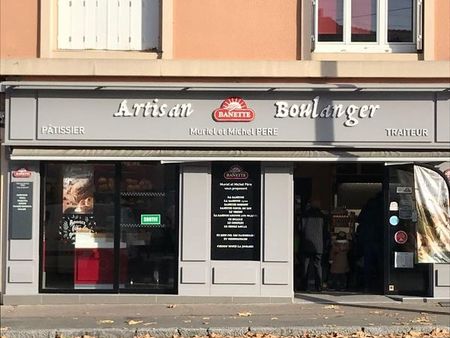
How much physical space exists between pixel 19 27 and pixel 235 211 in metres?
4.66

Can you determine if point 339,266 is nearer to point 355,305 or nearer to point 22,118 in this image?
point 355,305

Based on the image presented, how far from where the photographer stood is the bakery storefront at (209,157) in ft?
41.8

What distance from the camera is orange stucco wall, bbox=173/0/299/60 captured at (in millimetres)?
12953

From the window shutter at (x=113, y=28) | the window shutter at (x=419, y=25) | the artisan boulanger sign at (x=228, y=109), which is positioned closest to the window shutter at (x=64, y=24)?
the window shutter at (x=113, y=28)

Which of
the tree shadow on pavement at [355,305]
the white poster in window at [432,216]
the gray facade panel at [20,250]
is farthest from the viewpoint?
the gray facade panel at [20,250]

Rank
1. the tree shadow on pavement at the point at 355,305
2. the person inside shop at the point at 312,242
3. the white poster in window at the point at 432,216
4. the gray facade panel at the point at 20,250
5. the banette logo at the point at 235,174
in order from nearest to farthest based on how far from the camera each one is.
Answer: the tree shadow on pavement at the point at 355,305 < the white poster in window at the point at 432,216 < the gray facade panel at the point at 20,250 < the banette logo at the point at 235,174 < the person inside shop at the point at 312,242

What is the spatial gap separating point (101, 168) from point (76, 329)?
345cm

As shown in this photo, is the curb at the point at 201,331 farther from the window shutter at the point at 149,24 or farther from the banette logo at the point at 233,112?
the window shutter at the point at 149,24

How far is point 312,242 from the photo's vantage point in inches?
546

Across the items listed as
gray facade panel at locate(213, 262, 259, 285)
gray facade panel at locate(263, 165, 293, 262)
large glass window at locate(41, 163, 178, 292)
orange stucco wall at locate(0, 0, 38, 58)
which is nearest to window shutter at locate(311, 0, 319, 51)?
gray facade panel at locate(263, 165, 293, 262)

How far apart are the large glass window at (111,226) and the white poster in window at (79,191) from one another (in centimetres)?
2

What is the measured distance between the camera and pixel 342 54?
13023 mm

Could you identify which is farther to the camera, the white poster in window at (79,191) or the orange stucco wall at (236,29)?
the white poster in window at (79,191)

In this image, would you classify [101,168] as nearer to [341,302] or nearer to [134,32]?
[134,32]
